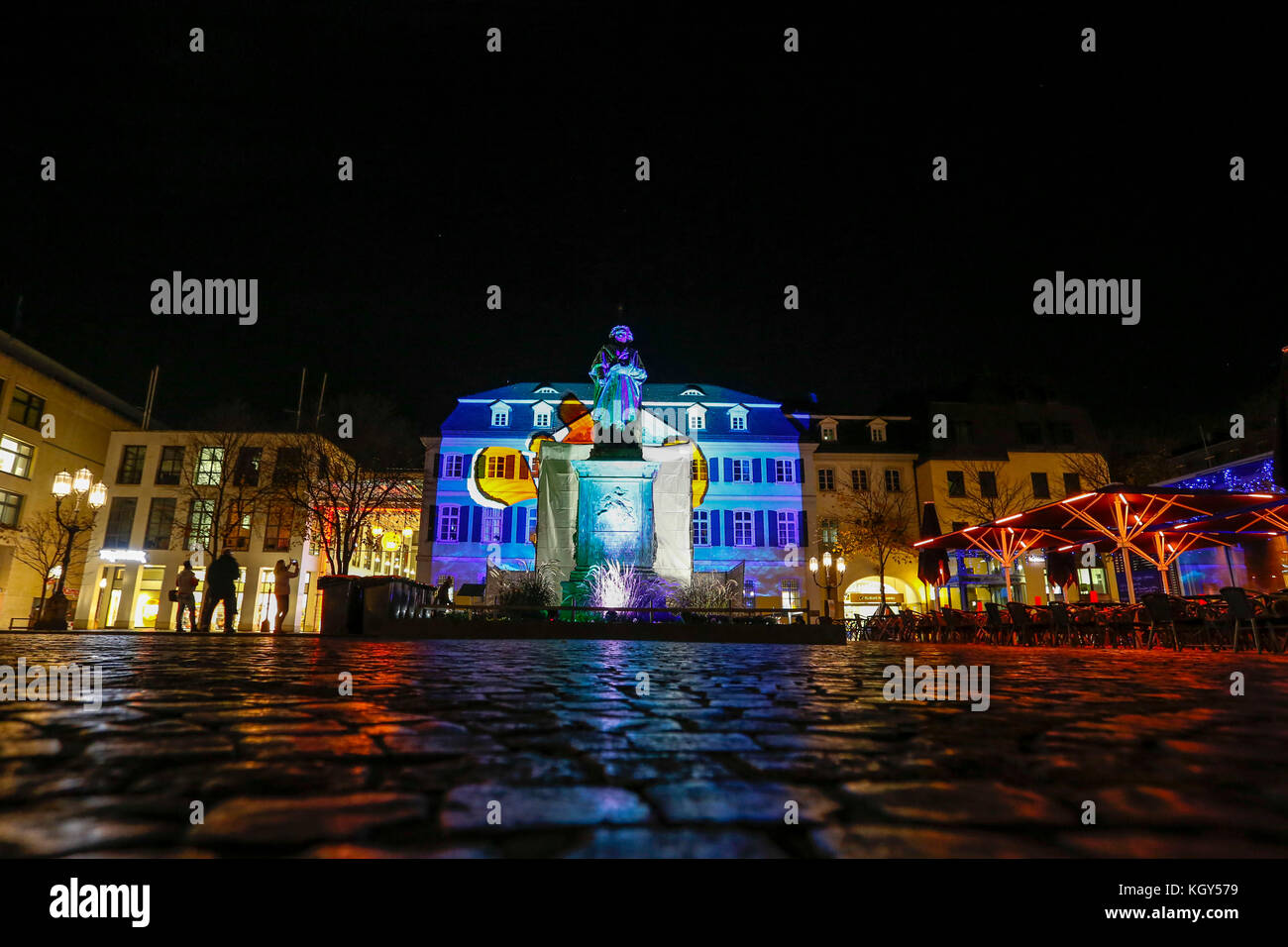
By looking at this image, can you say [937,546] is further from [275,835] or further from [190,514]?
[190,514]

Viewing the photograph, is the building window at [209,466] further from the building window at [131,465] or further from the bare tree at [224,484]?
the building window at [131,465]

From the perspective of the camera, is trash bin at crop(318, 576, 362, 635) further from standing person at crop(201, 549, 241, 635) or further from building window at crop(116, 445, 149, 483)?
Answer: building window at crop(116, 445, 149, 483)

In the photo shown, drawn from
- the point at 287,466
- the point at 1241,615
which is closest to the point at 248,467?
the point at 287,466

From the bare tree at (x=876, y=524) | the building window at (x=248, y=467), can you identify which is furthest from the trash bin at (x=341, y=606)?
the building window at (x=248, y=467)

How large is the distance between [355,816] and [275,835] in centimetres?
15

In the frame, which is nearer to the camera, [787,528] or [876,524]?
[876,524]

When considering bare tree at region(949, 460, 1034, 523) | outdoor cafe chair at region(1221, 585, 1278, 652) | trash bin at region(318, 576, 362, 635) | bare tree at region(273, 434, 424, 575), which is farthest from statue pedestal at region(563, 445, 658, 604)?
bare tree at region(949, 460, 1034, 523)

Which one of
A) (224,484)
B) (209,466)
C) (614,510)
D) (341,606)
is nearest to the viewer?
(341,606)

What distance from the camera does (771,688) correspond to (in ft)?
13.4

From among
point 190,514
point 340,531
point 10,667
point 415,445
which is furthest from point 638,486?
point 190,514

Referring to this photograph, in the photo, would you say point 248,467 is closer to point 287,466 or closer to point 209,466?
point 209,466

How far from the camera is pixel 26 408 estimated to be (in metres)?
34.1

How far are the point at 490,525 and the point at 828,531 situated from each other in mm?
18841

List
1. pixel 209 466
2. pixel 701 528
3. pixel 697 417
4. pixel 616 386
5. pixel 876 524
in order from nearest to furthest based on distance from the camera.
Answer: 1. pixel 616 386
2. pixel 876 524
3. pixel 209 466
4. pixel 701 528
5. pixel 697 417
